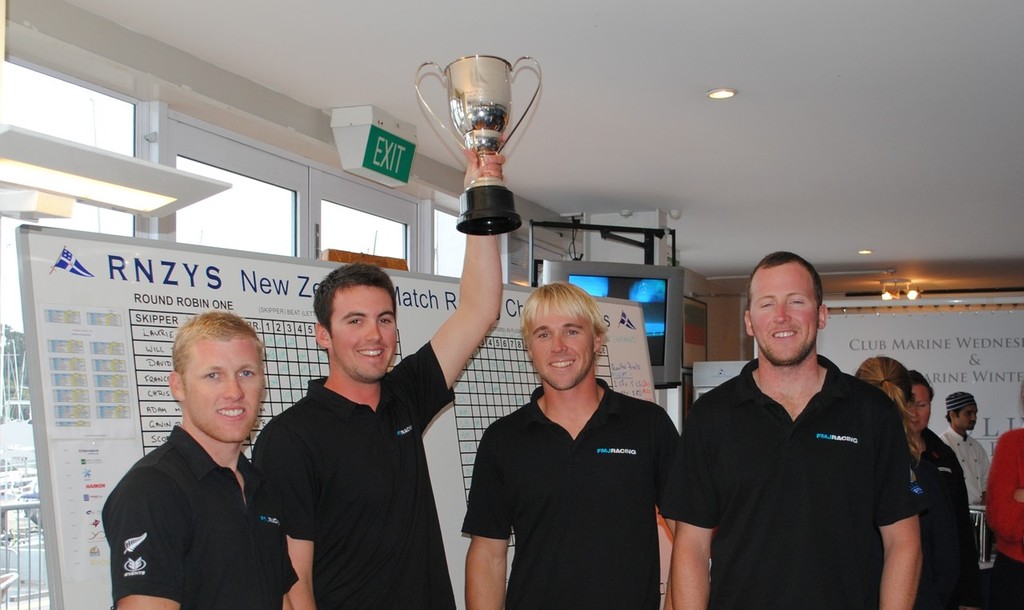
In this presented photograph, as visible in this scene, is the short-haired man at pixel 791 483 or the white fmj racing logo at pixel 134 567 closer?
the white fmj racing logo at pixel 134 567

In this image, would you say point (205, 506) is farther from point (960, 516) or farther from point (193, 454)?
point (960, 516)

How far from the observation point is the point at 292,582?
6.20 feet

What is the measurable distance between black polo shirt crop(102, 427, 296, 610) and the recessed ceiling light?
3468 mm

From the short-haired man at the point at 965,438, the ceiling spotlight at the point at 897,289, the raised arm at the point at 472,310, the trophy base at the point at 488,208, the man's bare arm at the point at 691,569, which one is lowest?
the short-haired man at the point at 965,438

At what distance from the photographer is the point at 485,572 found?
8.02ft

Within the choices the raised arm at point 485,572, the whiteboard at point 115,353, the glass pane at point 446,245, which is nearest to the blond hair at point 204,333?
the whiteboard at point 115,353

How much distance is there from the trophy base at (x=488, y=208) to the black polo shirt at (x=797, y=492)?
2.24 ft

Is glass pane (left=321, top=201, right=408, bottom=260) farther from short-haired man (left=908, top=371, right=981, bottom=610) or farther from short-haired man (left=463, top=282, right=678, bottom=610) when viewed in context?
short-haired man (left=908, top=371, right=981, bottom=610)

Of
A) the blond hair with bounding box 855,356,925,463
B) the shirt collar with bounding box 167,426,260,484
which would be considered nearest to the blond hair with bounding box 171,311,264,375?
the shirt collar with bounding box 167,426,260,484

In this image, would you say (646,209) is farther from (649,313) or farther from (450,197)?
(450,197)

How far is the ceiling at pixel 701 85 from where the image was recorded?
3.71m

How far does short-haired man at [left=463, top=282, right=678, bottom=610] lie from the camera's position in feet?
7.41

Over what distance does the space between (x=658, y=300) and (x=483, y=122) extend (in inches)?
181

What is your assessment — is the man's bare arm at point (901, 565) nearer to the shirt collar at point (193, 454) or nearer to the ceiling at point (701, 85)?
the shirt collar at point (193, 454)
